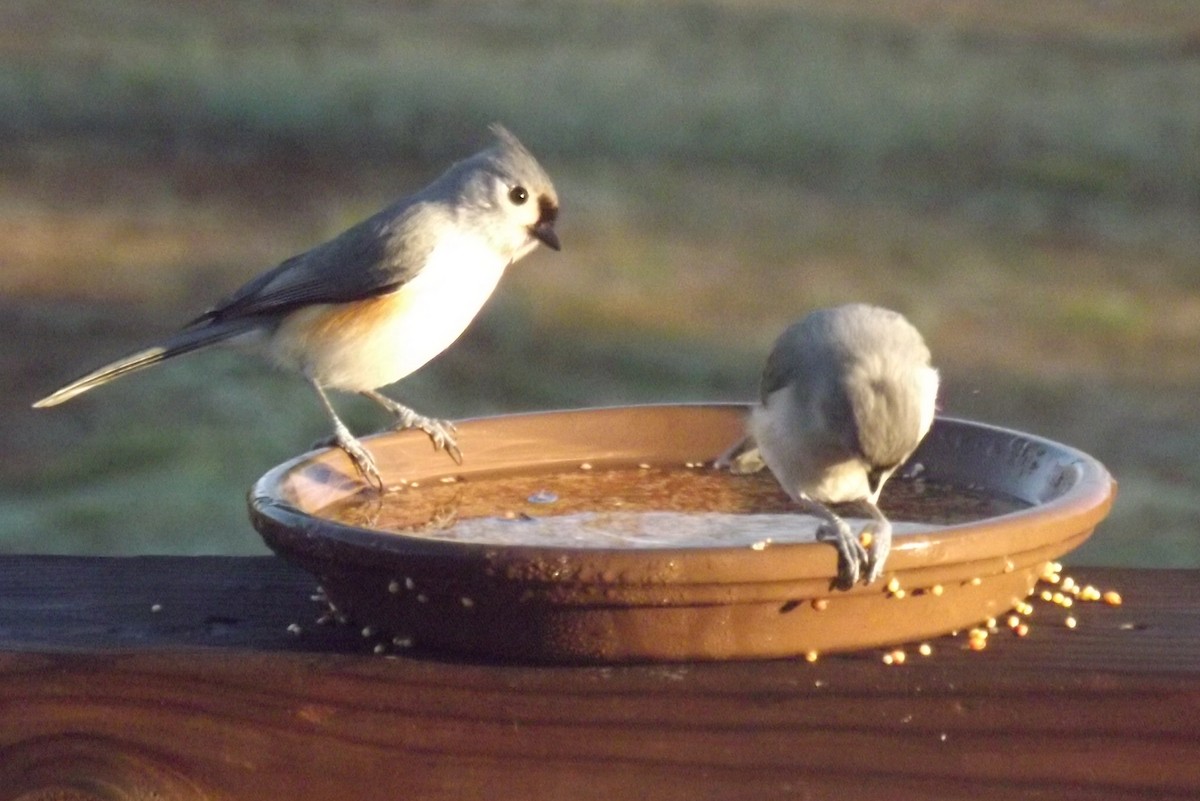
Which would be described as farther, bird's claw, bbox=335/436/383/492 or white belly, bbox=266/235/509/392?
white belly, bbox=266/235/509/392

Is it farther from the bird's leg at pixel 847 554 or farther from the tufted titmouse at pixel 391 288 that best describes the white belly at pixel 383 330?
the bird's leg at pixel 847 554

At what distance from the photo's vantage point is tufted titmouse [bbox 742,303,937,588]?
2398 millimetres

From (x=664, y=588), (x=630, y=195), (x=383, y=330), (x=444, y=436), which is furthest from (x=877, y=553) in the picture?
(x=630, y=195)

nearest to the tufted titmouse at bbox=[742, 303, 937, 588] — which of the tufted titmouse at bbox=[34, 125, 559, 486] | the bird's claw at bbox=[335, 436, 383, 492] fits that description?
the bird's claw at bbox=[335, 436, 383, 492]

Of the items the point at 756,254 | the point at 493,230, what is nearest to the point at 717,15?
the point at 756,254

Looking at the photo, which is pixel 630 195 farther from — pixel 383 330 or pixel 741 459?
pixel 741 459

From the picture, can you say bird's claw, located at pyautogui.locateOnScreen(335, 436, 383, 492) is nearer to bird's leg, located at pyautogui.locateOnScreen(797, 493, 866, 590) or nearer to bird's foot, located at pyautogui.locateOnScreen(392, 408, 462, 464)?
bird's foot, located at pyautogui.locateOnScreen(392, 408, 462, 464)

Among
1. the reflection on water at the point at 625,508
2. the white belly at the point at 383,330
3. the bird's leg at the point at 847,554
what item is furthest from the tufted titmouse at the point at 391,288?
the bird's leg at the point at 847,554

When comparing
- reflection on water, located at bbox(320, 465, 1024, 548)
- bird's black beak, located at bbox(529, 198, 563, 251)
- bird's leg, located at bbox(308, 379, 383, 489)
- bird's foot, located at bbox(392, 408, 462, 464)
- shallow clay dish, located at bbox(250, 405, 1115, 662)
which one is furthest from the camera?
bird's black beak, located at bbox(529, 198, 563, 251)

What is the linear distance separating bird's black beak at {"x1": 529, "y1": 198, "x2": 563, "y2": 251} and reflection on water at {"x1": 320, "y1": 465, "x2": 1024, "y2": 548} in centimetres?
114

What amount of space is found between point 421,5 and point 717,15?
878 millimetres

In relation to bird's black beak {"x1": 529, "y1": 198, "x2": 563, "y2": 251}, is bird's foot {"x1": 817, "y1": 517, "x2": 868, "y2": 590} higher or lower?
lower

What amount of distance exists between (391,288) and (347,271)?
116mm

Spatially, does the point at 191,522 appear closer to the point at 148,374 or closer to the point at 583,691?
the point at 148,374
